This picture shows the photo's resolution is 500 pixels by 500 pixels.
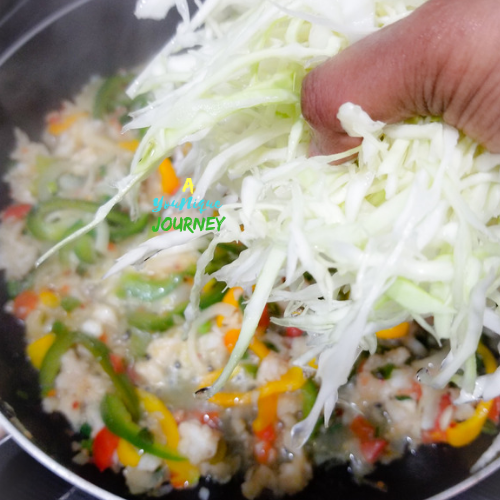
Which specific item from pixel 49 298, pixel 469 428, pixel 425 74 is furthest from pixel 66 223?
pixel 469 428

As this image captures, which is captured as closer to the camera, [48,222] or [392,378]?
[392,378]

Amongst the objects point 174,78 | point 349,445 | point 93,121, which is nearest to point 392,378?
point 349,445

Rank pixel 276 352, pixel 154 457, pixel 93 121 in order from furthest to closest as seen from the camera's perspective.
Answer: pixel 93 121 → pixel 276 352 → pixel 154 457

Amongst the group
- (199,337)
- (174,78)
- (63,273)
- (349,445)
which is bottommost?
(349,445)

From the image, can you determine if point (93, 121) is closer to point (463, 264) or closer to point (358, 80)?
point (358, 80)

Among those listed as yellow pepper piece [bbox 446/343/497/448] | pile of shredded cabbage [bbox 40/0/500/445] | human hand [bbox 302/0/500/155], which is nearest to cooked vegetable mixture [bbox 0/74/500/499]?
yellow pepper piece [bbox 446/343/497/448]

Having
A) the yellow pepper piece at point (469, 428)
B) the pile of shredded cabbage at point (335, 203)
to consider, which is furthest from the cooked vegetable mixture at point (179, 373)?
the pile of shredded cabbage at point (335, 203)
